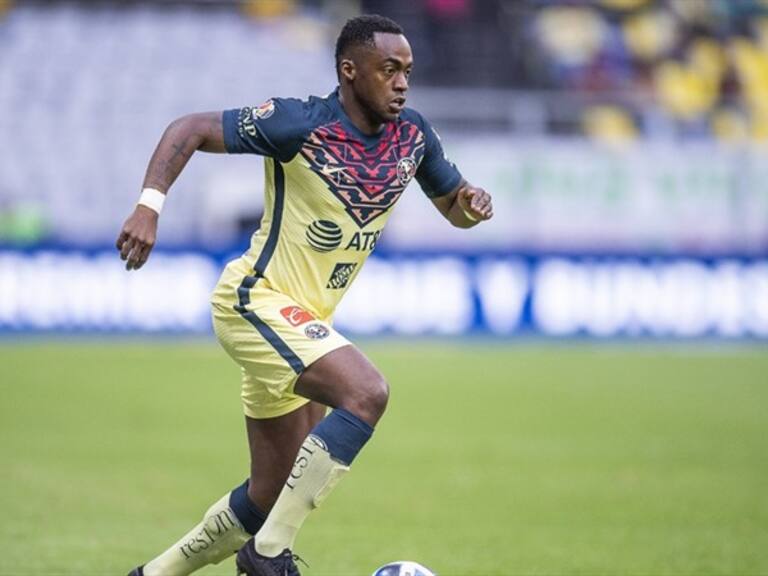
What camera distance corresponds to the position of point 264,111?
591 centimetres

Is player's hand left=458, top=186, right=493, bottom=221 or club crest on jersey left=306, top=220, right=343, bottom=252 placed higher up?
player's hand left=458, top=186, right=493, bottom=221

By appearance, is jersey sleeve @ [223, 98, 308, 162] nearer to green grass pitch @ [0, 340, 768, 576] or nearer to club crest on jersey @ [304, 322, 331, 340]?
club crest on jersey @ [304, 322, 331, 340]

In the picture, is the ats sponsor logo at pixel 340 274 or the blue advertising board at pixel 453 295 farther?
the blue advertising board at pixel 453 295

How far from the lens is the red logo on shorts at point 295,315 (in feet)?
19.0

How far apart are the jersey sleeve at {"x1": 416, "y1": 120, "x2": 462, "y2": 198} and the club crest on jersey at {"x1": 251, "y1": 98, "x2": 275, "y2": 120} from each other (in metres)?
A: 0.75

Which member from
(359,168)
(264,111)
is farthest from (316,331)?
(264,111)

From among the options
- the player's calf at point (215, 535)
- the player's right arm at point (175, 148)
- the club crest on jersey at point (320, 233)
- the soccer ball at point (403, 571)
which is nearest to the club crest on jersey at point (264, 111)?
the player's right arm at point (175, 148)

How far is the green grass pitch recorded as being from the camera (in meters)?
7.75

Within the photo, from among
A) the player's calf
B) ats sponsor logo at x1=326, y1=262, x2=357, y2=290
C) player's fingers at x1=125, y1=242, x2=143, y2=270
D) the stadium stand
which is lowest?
the player's calf

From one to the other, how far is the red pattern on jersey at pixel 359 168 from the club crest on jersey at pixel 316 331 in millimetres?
509

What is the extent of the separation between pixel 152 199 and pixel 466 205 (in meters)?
1.43

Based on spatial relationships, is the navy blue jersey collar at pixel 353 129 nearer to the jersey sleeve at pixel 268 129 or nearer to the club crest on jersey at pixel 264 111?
the jersey sleeve at pixel 268 129

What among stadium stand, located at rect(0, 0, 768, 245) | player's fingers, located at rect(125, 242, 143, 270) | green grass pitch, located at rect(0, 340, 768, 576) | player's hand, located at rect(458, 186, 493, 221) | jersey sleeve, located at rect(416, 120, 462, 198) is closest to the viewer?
player's fingers, located at rect(125, 242, 143, 270)

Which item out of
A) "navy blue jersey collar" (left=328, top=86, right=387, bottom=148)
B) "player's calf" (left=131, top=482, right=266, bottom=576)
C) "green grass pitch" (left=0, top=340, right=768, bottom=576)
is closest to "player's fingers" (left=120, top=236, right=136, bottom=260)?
"navy blue jersey collar" (left=328, top=86, right=387, bottom=148)
